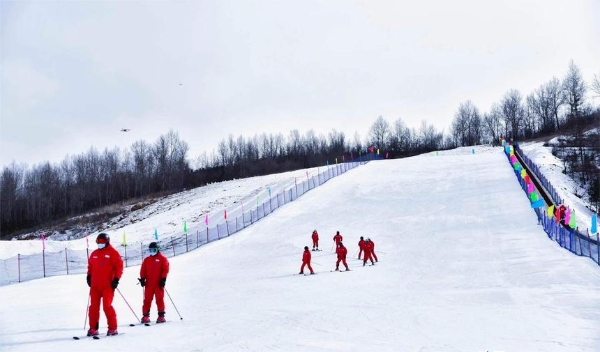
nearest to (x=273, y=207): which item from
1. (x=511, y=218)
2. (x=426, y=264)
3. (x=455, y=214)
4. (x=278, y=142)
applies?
(x=455, y=214)

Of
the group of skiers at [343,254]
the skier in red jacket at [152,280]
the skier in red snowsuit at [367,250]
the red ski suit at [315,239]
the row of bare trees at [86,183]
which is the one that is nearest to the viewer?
the skier in red jacket at [152,280]

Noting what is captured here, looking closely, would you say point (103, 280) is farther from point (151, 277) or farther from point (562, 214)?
point (562, 214)

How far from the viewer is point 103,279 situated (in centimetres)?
805

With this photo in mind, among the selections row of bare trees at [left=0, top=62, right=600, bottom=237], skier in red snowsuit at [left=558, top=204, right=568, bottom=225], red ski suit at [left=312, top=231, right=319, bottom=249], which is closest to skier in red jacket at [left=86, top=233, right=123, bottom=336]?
red ski suit at [left=312, top=231, right=319, bottom=249]

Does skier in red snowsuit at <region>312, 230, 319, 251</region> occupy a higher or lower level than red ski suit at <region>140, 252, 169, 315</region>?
lower

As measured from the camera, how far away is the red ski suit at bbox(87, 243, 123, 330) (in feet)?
26.1

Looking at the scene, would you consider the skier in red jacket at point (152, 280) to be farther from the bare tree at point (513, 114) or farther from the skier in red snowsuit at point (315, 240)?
the bare tree at point (513, 114)

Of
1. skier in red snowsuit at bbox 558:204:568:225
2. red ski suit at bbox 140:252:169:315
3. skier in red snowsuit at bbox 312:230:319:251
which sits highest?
red ski suit at bbox 140:252:169:315

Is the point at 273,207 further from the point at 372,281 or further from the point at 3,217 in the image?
the point at 3,217

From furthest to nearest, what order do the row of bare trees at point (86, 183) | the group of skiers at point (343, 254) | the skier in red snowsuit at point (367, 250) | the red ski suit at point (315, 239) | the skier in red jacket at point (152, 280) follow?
the row of bare trees at point (86, 183) < the red ski suit at point (315, 239) < the skier in red snowsuit at point (367, 250) < the group of skiers at point (343, 254) < the skier in red jacket at point (152, 280)

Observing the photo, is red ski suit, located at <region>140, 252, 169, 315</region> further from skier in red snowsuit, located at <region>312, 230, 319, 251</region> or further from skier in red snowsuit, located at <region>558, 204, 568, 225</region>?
skier in red snowsuit, located at <region>558, 204, 568, 225</region>

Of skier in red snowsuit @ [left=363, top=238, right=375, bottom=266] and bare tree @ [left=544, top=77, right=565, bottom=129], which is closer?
skier in red snowsuit @ [left=363, top=238, right=375, bottom=266]

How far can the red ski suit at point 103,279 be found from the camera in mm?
7963

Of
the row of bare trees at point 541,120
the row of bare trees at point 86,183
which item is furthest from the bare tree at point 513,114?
the row of bare trees at point 86,183
